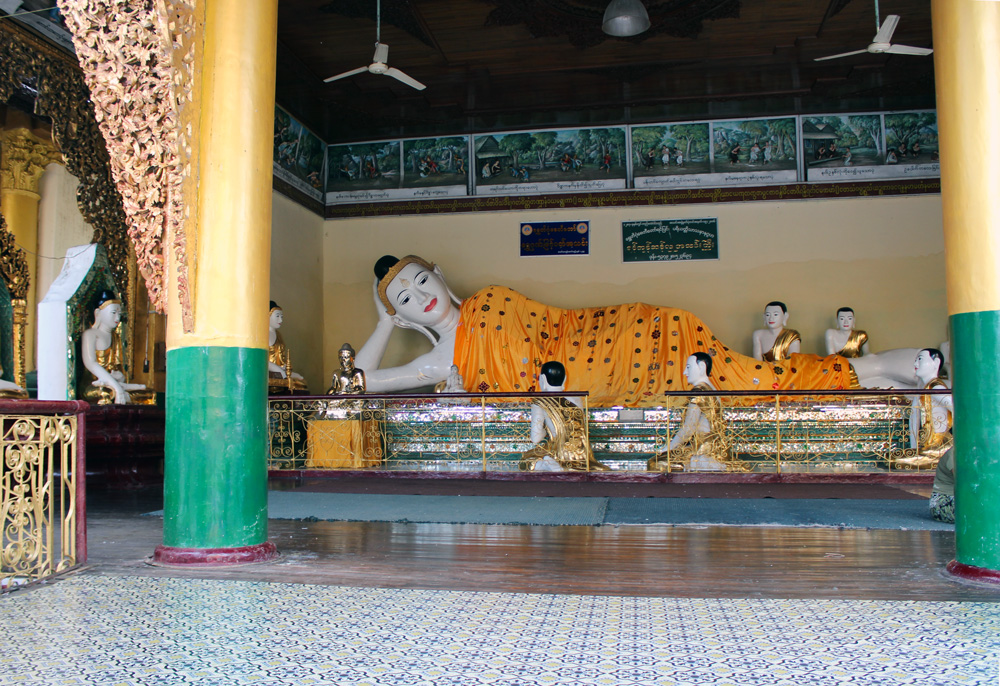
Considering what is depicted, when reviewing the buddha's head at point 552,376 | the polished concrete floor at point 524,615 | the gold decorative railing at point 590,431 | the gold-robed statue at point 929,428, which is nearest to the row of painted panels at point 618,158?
the gold decorative railing at point 590,431

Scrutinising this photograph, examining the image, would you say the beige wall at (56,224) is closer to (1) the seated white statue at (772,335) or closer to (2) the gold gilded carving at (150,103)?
(2) the gold gilded carving at (150,103)

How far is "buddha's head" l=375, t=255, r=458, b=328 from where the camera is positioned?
7.50m

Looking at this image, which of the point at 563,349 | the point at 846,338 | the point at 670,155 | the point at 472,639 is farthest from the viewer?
the point at 670,155

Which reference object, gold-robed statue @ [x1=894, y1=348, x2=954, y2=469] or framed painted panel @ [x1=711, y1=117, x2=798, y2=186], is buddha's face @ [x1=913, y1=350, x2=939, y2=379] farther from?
framed painted panel @ [x1=711, y1=117, x2=798, y2=186]

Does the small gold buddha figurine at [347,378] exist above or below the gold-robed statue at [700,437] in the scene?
above

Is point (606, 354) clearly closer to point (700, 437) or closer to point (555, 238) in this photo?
point (700, 437)

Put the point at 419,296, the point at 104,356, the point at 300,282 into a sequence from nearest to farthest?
the point at 104,356 → the point at 419,296 → the point at 300,282

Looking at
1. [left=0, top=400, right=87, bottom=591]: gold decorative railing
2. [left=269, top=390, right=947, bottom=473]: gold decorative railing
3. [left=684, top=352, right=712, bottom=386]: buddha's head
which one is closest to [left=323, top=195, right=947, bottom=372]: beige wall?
[left=269, top=390, right=947, bottom=473]: gold decorative railing

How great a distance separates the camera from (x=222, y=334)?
3.13 m

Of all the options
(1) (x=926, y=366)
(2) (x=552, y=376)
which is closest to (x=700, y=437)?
(2) (x=552, y=376)

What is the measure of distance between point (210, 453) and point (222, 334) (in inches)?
17.3

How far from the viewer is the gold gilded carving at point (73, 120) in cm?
517

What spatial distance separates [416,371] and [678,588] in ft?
16.3

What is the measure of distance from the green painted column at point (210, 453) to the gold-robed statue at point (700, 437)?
3.37m
